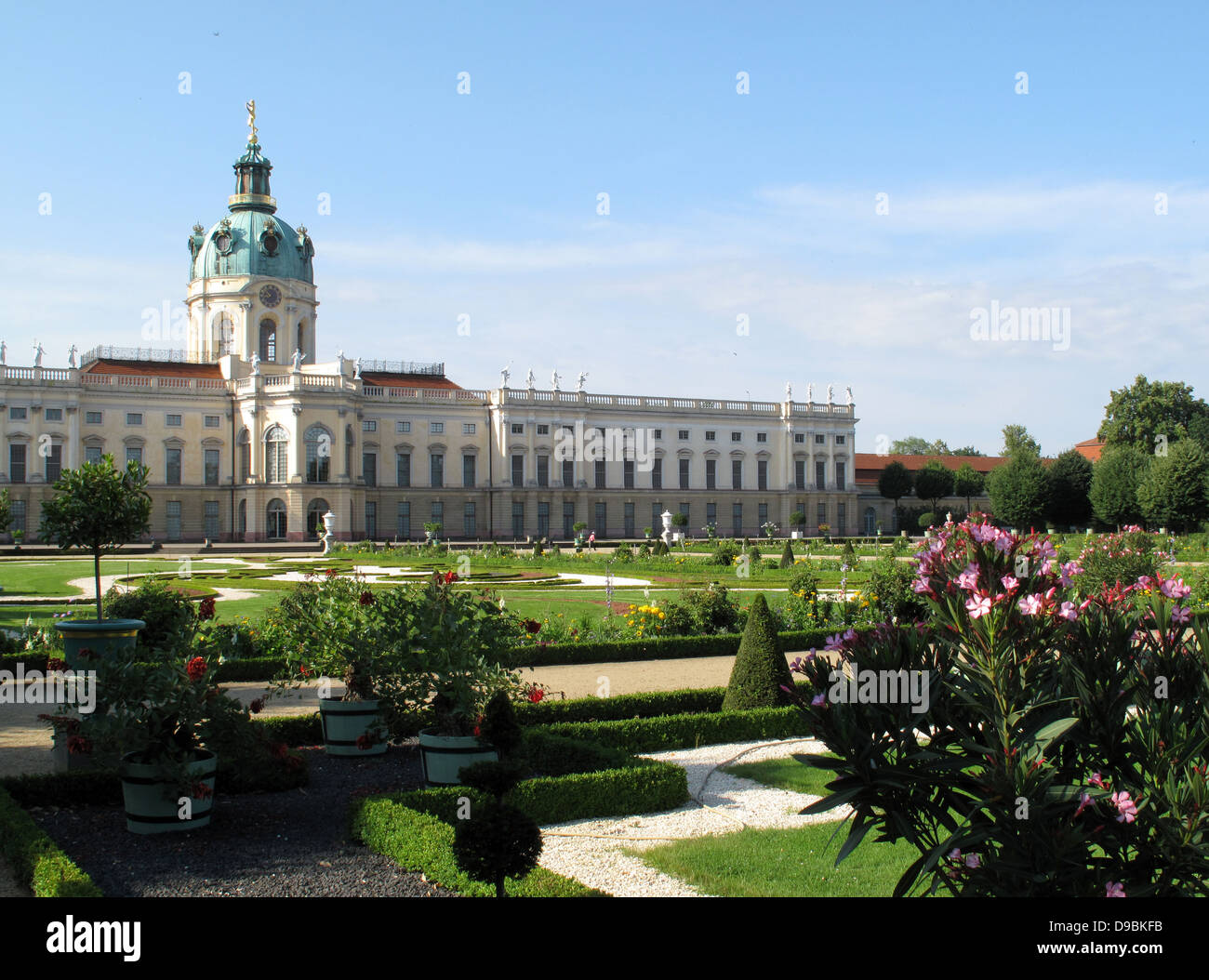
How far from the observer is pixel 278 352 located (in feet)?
209

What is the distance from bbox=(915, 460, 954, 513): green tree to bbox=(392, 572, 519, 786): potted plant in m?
69.5

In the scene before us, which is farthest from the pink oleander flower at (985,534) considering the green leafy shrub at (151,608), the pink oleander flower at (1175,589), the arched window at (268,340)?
the arched window at (268,340)

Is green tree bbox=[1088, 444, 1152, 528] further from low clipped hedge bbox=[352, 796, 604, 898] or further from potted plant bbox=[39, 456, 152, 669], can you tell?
low clipped hedge bbox=[352, 796, 604, 898]

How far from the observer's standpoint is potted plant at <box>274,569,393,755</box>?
9.26m

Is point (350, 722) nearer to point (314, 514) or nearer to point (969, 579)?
point (969, 579)

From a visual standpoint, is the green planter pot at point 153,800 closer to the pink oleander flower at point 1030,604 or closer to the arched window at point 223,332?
the pink oleander flower at point 1030,604

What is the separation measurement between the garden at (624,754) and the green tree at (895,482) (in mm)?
63698

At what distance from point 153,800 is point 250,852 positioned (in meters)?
0.85

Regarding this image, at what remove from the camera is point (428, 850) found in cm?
622

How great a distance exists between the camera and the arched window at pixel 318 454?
5744 cm

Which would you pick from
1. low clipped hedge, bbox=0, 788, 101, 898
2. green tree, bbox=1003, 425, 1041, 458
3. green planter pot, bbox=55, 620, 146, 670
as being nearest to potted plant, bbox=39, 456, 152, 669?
green planter pot, bbox=55, 620, 146, 670

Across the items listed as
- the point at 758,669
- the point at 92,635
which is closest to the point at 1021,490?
the point at 758,669

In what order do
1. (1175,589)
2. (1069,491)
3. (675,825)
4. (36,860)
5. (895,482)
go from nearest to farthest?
(1175,589) → (36,860) → (675,825) → (1069,491) → (895,482)

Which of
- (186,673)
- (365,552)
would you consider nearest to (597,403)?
(365,552)
